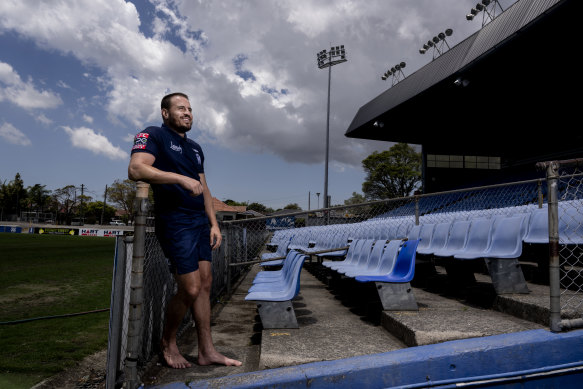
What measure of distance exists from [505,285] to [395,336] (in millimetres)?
1161

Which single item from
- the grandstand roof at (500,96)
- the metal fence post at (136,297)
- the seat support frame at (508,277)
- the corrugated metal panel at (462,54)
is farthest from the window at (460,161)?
the metal fence post at (136,297)

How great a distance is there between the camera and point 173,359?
2.60 meters

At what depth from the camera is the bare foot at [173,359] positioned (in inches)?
102

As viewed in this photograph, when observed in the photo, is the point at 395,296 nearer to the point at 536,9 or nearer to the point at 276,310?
the point at 276,310

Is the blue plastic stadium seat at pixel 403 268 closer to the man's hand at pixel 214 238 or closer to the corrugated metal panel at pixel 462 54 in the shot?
the man's hand at pixel 214 238

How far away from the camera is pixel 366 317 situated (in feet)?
12.0

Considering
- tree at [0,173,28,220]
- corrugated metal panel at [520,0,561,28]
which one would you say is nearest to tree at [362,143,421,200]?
corrugated metal panel at [520,0,561,28]

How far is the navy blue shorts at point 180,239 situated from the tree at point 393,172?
4389 centimetres

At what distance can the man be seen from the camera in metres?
2.35

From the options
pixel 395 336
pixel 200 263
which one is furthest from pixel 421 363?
pixel 200 263

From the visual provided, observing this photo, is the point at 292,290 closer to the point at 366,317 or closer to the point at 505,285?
the point at 366,317

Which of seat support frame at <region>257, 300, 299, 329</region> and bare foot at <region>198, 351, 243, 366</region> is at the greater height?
seat support frame at <region>257, 300, 299, 329</region>

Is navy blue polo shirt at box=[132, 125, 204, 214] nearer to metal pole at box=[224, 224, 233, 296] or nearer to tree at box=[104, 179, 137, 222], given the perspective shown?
metal pole at box=[224, 224, 233, 296]

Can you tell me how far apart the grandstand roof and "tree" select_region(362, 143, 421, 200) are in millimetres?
19521
